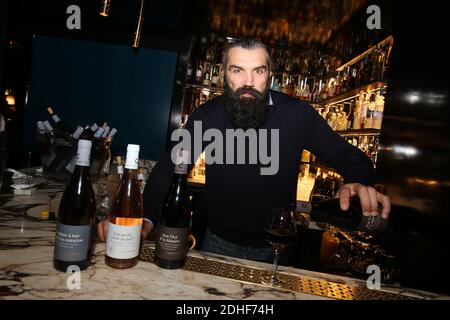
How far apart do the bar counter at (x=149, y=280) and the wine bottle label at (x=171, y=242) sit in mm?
45

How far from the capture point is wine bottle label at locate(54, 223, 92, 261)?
0.82 metres

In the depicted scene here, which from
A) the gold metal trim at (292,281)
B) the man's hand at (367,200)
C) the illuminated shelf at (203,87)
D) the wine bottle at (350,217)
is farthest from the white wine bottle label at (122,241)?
the illuminated shelf at (203,87)

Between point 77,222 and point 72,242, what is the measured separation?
12 cm

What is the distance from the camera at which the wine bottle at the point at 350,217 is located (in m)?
1.19

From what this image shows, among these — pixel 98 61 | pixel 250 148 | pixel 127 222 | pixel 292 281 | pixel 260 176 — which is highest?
pixel 98 61

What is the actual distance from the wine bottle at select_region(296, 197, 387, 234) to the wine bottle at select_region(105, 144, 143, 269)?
2.35 feet

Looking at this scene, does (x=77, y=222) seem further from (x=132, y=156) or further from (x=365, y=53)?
(x=365, y=53)

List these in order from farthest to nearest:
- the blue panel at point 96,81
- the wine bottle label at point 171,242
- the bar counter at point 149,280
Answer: the blue panel at point 96,81 → the wine bottle label at point 171,242 → the bar counter at point 149,280

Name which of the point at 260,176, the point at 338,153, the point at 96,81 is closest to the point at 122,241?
the point at 260,176

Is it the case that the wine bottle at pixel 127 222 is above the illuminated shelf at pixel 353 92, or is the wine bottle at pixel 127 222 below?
below

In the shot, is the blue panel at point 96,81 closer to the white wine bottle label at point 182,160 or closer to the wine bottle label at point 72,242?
the white wine bottle label at point 182,160

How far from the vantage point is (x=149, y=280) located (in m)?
0.86
